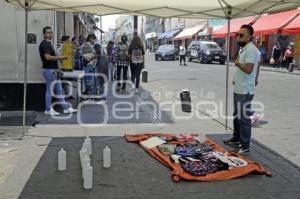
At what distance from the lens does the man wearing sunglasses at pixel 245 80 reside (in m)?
6.91

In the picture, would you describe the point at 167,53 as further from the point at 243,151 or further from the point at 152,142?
the point at 243,151

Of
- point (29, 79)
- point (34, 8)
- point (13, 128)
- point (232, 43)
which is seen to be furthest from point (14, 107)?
point (232, 43)

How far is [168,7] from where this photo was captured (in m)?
8.55

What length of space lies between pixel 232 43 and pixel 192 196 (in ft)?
128

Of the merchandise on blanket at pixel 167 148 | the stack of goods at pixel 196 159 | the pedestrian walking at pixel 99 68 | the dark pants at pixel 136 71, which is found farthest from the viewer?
the dark pants at pixel 136 71

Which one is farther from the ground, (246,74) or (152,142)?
(246,74)

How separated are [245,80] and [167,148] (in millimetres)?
1625

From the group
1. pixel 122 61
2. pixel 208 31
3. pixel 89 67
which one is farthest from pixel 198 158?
pixel 208 31

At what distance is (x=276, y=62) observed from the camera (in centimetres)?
3244

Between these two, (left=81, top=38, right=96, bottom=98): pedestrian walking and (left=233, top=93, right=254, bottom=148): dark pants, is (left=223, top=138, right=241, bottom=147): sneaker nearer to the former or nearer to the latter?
(left=233, top=93, right=254, bottom=148): dark pants

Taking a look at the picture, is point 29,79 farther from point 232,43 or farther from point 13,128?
point 232,43

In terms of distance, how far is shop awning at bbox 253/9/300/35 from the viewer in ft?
95.5

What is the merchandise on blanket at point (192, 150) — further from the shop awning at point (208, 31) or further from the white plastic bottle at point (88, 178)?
the shop awning at point (208, 31)

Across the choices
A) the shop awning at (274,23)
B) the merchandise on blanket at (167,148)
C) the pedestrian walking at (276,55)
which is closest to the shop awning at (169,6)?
the merchandise on blanket at (167,148)
